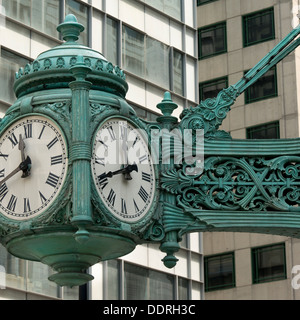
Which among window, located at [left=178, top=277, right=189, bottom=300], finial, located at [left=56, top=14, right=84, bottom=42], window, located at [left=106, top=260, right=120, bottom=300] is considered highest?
window, located at [left=178, top=277, right=189, bottom=300]

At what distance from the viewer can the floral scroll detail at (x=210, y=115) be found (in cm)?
1238

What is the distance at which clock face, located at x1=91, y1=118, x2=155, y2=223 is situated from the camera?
38.1 feet

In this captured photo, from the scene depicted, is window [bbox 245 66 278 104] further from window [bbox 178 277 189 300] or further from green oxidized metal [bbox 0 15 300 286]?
green oxidized metal [bbox 0 15 300 286]

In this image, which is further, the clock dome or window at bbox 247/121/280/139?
window at bbox 247/121/280/139

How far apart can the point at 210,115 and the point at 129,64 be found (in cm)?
2614

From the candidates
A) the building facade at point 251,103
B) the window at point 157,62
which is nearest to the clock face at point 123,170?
the window at point 157,62

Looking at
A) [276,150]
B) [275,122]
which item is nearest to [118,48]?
[275,122]

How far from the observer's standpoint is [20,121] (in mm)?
11945

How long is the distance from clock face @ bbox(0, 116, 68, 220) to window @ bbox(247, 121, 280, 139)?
42664 millimetres

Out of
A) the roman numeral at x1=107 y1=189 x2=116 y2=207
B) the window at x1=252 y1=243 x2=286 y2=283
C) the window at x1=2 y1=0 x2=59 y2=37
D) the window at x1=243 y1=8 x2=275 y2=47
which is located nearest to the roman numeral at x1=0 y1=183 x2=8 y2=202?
the roman numeral at x1=107 y1=189 x2=116 y2=207

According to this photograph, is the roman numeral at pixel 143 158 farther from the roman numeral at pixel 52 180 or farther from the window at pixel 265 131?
the window at pixel 265 131

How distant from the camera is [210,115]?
495 inches

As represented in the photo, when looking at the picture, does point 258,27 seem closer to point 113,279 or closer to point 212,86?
point 212,86
